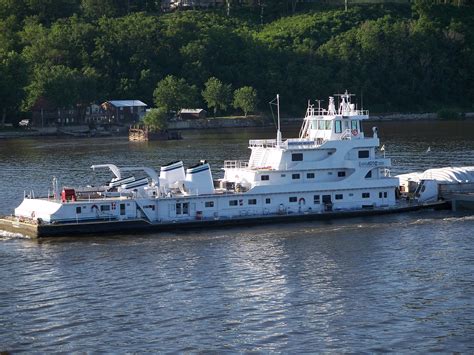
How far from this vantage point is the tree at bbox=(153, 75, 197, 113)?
173 metres

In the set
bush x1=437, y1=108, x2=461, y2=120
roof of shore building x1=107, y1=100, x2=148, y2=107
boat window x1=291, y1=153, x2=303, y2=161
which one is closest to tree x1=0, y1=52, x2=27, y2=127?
roof of shore building x1=107, y1=100, x2=148, y2=107

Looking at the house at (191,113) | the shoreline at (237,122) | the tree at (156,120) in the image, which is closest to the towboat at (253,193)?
the tree at (156,120)

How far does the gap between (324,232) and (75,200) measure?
47.5 ft

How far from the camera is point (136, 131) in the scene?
14850 centimetres

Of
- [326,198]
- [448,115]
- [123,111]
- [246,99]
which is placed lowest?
[326,198]

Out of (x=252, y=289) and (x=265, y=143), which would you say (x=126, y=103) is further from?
(x=252, y=289)

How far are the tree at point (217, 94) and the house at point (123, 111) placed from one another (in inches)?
441

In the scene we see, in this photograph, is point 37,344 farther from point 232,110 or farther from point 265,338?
point 232,110

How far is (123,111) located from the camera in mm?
173000

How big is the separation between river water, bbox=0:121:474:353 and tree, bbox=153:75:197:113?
110 meters

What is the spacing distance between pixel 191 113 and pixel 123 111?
11.5 metres

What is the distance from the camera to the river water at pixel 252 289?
131 ft

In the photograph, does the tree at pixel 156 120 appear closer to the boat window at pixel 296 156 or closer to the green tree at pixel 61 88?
the green tree at pixel 61 88

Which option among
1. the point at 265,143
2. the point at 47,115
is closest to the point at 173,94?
the point at 47,115
